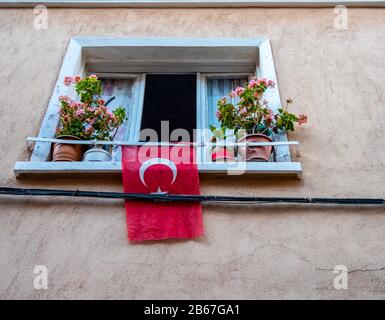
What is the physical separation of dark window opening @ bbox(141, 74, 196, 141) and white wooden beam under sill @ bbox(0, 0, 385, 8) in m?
0.90

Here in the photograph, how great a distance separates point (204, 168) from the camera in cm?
490

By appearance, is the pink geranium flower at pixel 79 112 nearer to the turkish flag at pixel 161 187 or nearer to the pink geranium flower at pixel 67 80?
the pink geranium flower at pixel 67 80

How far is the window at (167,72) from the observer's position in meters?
6.10

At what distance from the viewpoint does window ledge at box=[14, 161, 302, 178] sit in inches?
192

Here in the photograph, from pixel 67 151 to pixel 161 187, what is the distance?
0.97m

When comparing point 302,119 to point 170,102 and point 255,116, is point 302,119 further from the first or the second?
point 170,102

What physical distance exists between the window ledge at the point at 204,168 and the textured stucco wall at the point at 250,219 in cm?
8

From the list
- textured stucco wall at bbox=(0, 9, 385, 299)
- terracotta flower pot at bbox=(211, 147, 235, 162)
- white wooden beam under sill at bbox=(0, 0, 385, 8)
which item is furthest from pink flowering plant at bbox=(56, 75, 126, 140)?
white wooden beam under sill at bbox=(0, 0, 385, 8)
